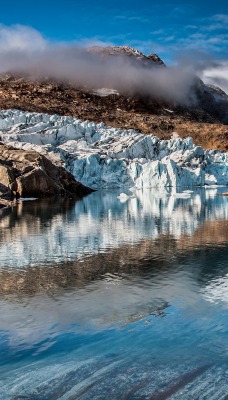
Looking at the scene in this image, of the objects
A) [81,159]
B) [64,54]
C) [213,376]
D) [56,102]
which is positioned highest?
[64,54]

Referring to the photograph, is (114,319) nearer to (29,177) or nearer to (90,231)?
(90,231)

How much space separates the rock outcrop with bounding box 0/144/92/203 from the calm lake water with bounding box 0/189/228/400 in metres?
22.1

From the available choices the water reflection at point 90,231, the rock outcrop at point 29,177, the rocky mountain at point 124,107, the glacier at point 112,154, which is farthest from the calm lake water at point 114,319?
the rocky mountain at point 124,107

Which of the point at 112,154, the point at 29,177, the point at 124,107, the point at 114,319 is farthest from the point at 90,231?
the point at 124,107

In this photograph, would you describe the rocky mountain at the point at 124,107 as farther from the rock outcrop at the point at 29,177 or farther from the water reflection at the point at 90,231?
the water reflection at the point at 90,231

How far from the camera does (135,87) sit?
537 ft

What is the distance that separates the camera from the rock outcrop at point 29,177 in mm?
37406

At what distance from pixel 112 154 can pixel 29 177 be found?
21.3 m

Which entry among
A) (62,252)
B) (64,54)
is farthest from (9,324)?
(64,54)

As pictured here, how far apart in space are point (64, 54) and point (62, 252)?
188780 mm

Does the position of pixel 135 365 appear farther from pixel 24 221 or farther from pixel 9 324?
pixel 24 221

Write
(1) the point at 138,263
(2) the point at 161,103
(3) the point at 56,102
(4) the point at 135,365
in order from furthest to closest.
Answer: (2) the point at 161,103 < (3) the point at 56,102 < (1) the point at 138,263 < (4) the point at 135,365

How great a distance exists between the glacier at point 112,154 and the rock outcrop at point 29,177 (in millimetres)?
5457

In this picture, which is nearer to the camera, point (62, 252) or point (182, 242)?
point (62, 252)
